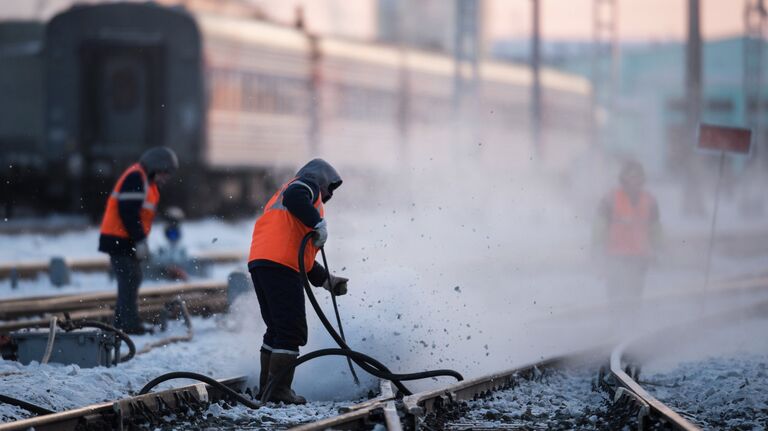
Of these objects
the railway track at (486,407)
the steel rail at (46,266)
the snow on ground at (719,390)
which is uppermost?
the railway track at (486,407)

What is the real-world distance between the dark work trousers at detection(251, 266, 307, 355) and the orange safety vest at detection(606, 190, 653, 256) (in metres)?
5.30

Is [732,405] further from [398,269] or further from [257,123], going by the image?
[257,123]

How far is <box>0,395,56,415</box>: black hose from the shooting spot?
23.0 feet

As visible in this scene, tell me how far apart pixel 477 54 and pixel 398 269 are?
67.2 feet

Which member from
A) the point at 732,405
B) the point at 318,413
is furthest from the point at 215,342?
the point at 732,405

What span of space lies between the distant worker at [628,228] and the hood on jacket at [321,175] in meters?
5.13

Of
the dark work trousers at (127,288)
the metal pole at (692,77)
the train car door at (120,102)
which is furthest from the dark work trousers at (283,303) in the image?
the metal pole at (692,77)

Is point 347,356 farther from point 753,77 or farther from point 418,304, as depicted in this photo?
point 753,77

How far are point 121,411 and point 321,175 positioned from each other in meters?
1.93

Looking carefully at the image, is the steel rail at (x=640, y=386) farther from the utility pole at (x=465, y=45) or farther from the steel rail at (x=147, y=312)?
the utility pole at (x=465, y=45)

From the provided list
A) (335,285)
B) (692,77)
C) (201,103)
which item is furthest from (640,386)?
(692,77)

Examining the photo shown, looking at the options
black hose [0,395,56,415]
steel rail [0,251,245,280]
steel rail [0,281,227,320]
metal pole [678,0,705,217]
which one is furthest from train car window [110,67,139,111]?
black hose [0,395,56,415]

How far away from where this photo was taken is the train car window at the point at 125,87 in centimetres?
2497

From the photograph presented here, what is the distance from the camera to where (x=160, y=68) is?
81.0ft
